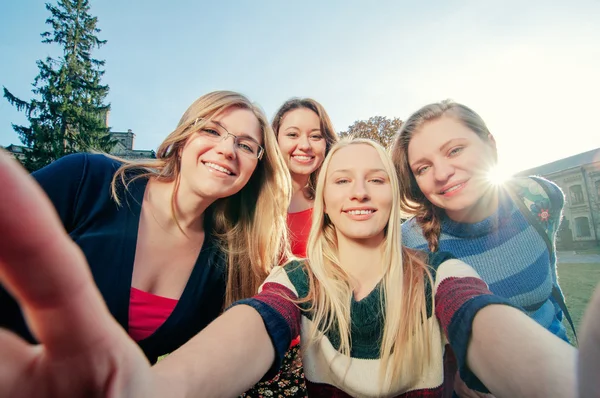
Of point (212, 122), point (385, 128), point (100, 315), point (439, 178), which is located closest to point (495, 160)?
point (439, 178)

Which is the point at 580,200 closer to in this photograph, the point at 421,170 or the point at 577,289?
the point at 577,289

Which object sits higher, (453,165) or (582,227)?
(453,165)

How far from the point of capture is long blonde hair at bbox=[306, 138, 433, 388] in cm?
161

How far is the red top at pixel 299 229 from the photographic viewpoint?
10.8 feet

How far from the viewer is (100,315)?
54 centimetres

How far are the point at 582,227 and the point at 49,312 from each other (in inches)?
1664

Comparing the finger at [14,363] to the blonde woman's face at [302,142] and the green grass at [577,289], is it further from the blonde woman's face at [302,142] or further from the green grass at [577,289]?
the green grass at [577,289]

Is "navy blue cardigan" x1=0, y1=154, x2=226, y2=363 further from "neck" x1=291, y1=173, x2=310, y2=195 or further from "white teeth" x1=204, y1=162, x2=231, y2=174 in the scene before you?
"neck" x1=291, y1=173, x2=310, y2=195

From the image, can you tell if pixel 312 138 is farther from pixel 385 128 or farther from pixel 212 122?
pixel 385 128

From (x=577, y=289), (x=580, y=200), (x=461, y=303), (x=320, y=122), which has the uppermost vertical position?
(x=320, y=122)

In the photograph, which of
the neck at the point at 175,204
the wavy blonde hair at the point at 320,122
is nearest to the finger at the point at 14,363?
the neck at the point at 175,204

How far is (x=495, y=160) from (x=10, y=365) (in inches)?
130

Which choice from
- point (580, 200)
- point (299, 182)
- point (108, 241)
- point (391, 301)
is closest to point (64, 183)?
point (108, 241)

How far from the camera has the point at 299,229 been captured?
136 inches
